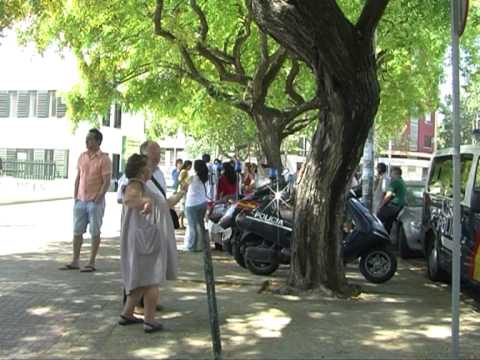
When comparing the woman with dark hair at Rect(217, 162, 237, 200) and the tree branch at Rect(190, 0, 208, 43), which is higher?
the tree branch at Rect(190, 0, 208, 43)

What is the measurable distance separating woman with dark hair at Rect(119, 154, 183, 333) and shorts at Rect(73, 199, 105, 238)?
3217mm

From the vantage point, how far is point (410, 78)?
22.3 metres

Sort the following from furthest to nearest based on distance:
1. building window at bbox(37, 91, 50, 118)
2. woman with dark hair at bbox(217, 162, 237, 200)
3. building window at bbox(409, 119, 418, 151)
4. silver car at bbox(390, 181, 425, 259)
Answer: building window at bbox(409, 119, 418, 151) < building window at bbox(37, 91, 50, 118) < woman with dark hair at bbox(217, 162, 237, 200) < silver car at bbox(390, 181, 425, 259)

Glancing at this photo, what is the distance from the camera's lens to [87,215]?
9.91 m

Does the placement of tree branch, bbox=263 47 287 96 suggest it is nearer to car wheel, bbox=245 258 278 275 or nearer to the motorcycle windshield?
the motorcycle windshield

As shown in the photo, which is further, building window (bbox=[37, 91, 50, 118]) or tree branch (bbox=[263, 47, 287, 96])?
building window (bbox=[37, 91, 50, 118])

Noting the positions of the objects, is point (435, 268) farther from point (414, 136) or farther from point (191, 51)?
point (414, 136)

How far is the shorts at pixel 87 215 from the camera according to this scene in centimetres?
983

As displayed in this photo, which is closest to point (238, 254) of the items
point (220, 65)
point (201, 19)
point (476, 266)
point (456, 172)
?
point (476, 266)

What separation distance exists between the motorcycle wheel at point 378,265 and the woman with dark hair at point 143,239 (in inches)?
164

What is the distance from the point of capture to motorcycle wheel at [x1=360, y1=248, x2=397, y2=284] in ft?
33.0

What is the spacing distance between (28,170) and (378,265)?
27.9m

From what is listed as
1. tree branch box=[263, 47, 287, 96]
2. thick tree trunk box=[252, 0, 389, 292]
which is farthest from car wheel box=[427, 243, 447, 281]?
tree branch box=[263, 47, 287, 96]

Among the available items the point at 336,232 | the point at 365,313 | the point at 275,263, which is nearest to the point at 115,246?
the point at 275,263
